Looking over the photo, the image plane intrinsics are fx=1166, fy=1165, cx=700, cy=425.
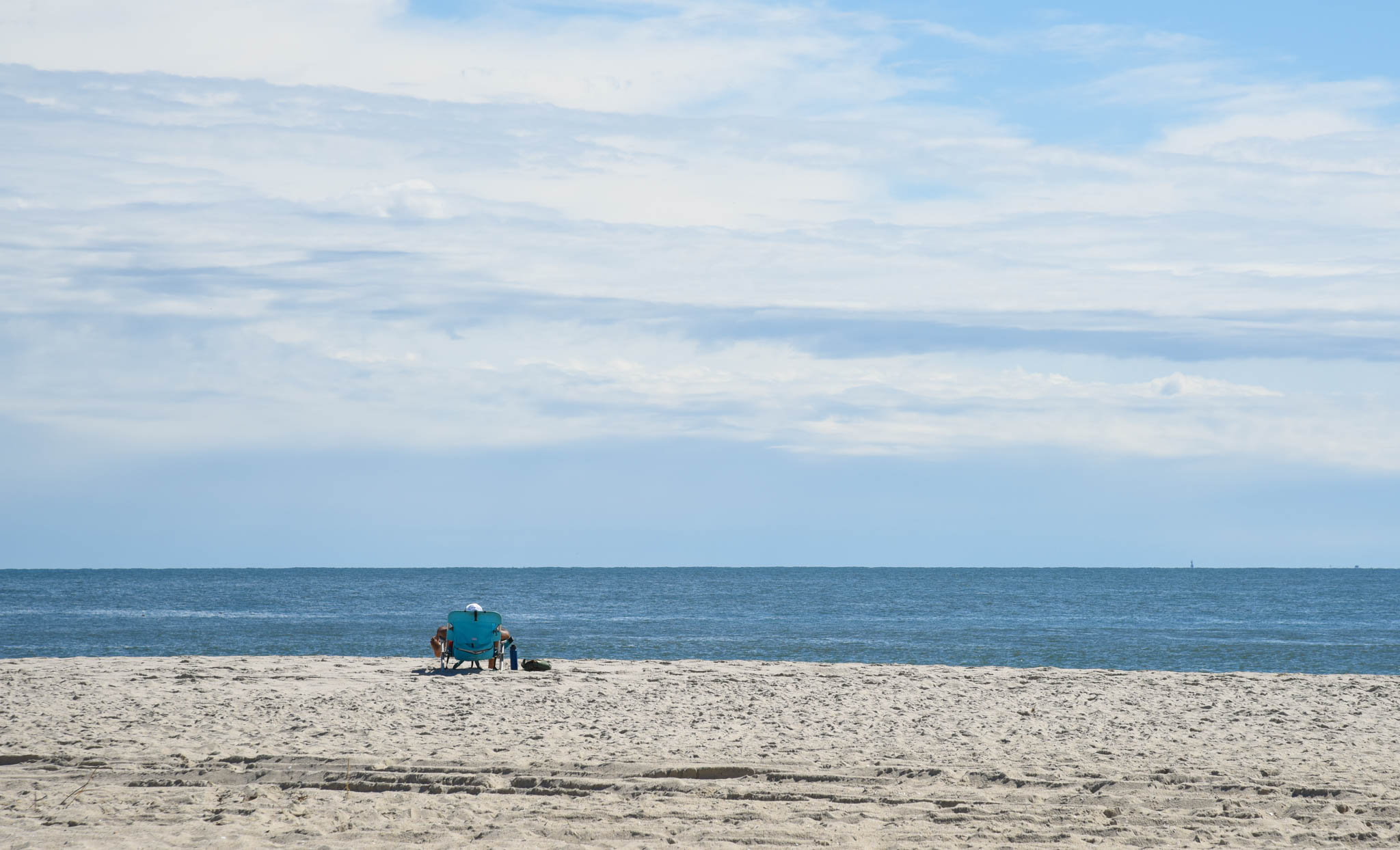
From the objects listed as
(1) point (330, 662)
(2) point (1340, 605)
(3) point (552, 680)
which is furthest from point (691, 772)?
(2) point (1340, 605)

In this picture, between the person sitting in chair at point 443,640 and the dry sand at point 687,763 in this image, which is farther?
the person sitting in chair at point 443,640

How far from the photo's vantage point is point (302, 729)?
10.8 m

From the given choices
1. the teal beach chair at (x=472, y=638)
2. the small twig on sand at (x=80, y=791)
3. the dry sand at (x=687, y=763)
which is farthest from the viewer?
the teal beach chair at (x=472, y=638)

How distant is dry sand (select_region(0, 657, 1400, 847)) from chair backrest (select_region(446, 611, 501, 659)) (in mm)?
1000

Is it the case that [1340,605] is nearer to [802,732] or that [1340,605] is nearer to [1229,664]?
[1229,664]

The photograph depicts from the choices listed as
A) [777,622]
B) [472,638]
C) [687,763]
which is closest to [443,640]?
[472,638]

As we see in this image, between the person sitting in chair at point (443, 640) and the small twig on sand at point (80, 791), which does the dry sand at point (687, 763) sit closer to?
the small twig on sand at point (80, 791)

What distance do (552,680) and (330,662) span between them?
4000 millimetres

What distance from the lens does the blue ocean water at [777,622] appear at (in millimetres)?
27062

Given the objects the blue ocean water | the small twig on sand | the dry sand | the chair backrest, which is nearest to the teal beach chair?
the chair backrest

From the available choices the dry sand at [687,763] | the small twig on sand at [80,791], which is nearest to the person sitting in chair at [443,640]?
the dry sand at [687,763]

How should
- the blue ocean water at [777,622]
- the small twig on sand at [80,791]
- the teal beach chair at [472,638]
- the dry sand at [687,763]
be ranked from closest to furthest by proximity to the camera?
the dry sand at [687,763] → the small twig on sand at [80,791] → the teal beach chair at [472,638] → the blue ocean water at [777,622]

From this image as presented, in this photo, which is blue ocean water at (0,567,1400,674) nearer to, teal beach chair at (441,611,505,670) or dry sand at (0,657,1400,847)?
teal beach chair at (441,611,505,670)

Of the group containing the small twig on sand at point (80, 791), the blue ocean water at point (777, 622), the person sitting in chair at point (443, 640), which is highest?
the person sitting in chair at point (443, 640)
